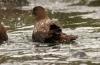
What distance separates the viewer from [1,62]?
11820 mm

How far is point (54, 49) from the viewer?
1323 centimetres

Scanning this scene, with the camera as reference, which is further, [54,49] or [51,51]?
[54,49]

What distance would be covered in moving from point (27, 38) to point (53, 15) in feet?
21.8

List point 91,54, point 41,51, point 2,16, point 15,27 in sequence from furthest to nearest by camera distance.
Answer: point 2,16, point 15,27, point 41,51, point 91,54

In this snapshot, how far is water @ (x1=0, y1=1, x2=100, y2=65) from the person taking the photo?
11.7 meters

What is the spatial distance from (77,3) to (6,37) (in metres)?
11.4

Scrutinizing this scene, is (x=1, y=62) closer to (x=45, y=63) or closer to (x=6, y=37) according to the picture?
(x=45, y=63)

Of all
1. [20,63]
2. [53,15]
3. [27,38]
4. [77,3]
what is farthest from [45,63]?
[77,3]

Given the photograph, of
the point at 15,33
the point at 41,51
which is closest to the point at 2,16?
the point at 15,33

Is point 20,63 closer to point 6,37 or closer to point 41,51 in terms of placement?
point 41,51

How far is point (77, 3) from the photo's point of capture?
1011 inches

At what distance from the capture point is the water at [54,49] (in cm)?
1173

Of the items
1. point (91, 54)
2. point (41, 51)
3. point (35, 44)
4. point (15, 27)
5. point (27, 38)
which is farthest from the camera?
point (15, 27)

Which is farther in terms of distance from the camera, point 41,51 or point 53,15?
point 53,15
